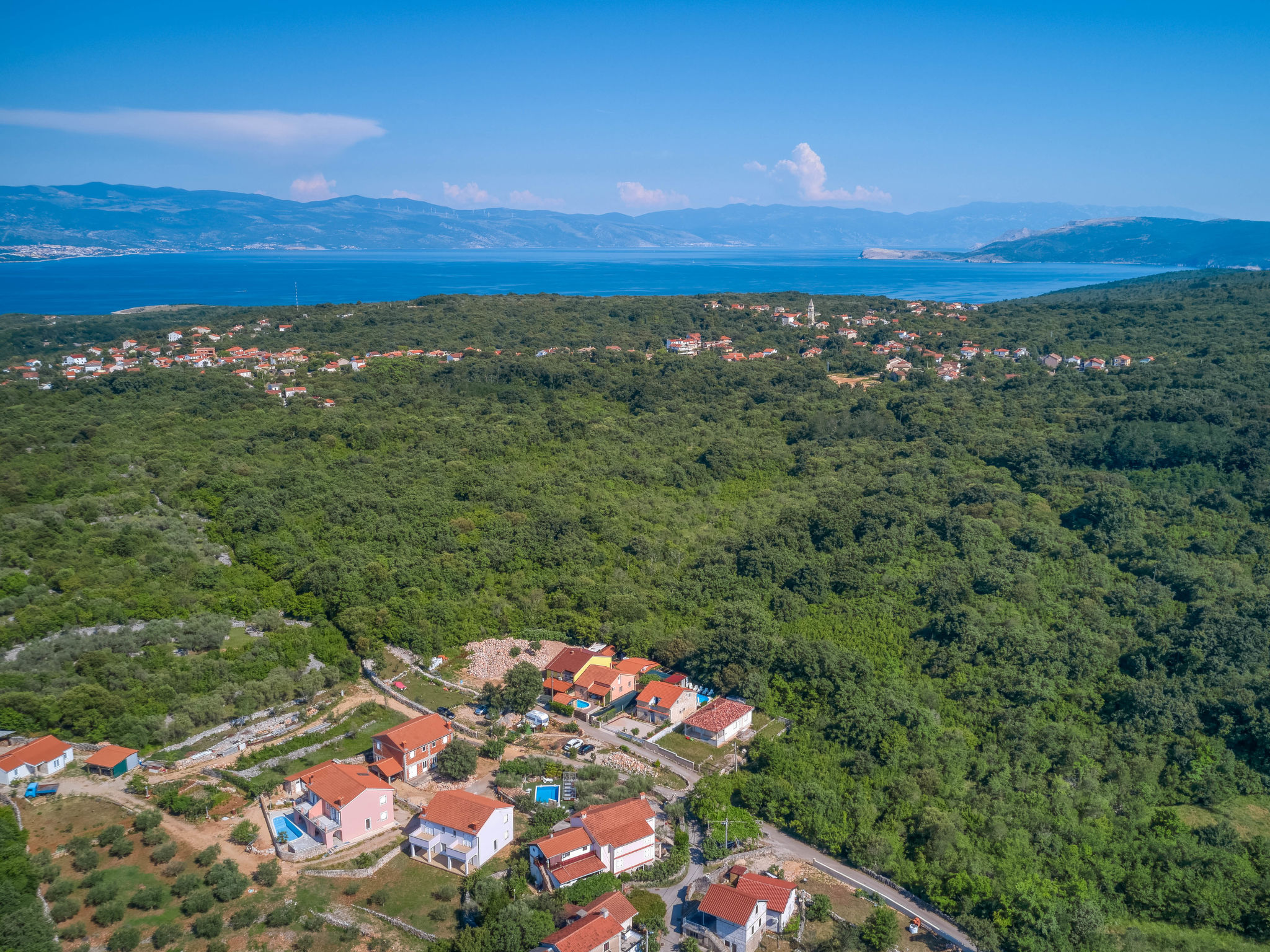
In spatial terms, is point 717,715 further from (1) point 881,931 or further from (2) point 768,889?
(1) point 881,931

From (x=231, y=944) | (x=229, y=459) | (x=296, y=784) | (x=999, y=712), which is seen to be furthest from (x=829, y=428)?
(x=231, y=944)

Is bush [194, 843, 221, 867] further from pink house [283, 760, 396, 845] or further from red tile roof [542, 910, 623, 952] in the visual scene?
red tile roof [542, 910, 623, 952]

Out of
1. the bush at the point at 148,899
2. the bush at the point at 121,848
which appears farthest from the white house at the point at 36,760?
the bush at the point at 148,899

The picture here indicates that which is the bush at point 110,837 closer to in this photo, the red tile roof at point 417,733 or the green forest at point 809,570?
the green forest at point 809,570

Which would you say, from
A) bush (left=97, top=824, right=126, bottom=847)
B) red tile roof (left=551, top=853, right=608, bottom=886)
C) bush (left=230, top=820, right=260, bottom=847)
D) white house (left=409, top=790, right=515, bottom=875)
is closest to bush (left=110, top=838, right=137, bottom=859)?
bush (left=97, top=824, right=126, bottom=847)

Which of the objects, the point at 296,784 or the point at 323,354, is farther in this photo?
the point at 323,354

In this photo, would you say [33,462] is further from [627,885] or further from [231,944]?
[627,885]
